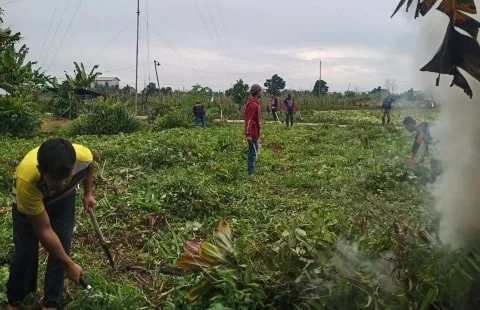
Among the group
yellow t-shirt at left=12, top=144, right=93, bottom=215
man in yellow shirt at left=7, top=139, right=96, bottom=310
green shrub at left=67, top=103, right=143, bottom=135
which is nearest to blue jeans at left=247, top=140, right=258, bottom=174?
man in yellow shirt at left=7, top=139, right=96, bottom=310

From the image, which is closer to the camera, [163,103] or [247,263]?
[247,263]

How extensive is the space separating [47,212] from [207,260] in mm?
1169

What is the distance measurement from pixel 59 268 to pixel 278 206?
3.69 meters

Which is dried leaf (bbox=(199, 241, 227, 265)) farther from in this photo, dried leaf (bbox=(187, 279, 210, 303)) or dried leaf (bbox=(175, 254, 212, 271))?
dried leaf (bbox=(187, 279, 210, 303))

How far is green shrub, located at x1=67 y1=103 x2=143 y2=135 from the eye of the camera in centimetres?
1958

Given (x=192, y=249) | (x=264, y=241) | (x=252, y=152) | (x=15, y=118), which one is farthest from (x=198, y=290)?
(x=15, y=118)

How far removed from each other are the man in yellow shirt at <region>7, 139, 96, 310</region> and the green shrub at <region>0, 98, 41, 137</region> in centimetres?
1594

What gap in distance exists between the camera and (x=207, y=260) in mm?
3945

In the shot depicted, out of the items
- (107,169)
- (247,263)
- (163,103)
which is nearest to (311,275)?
(247,263)

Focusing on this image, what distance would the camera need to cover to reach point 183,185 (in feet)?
23.7

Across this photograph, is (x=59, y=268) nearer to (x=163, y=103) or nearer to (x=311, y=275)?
(x=311, y=275)

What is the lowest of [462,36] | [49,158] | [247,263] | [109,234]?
[109,234]

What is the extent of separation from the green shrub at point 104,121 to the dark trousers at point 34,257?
15972mm

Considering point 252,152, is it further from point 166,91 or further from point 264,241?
point 166,91
